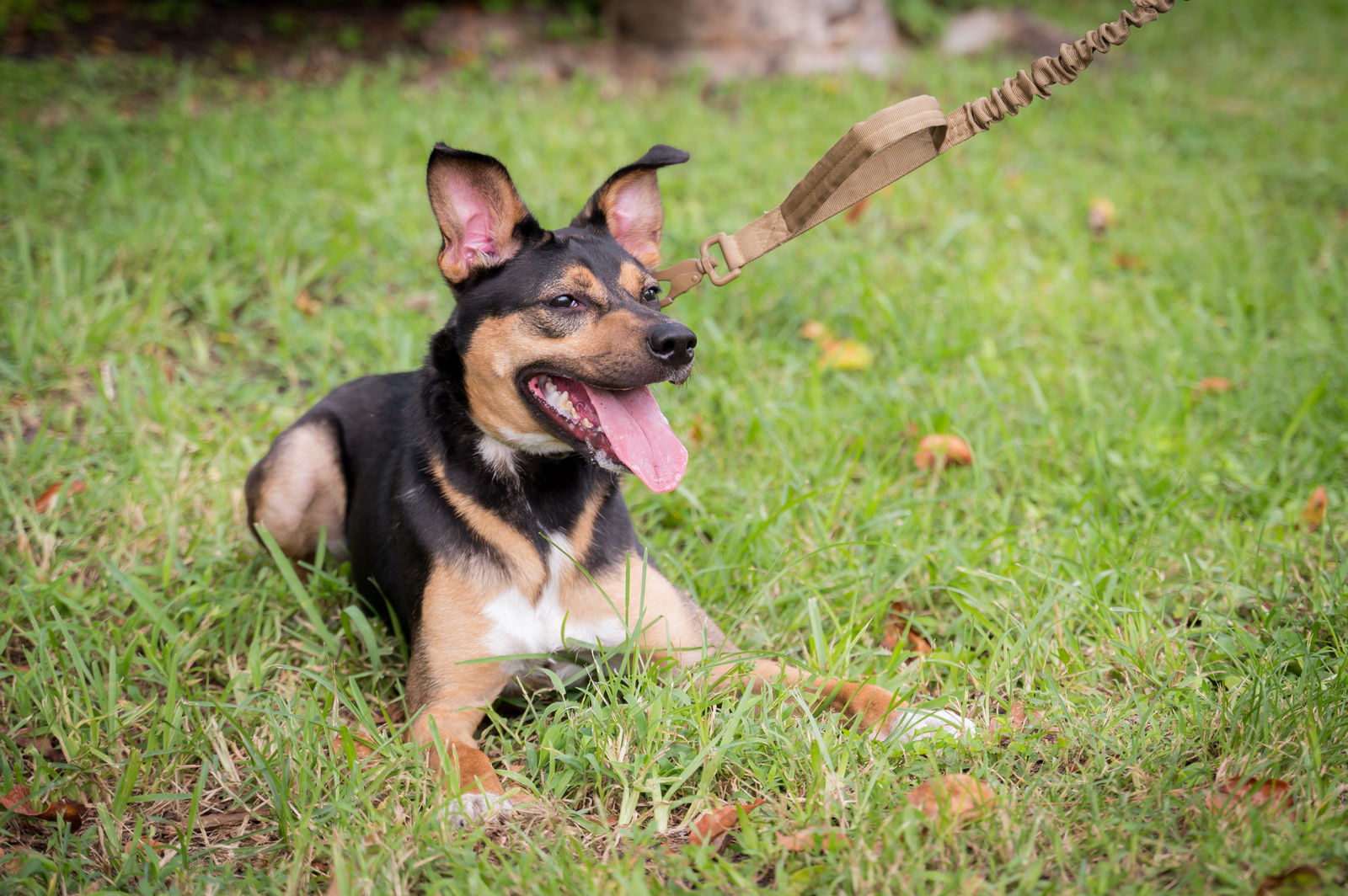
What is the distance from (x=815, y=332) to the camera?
5.48 meters

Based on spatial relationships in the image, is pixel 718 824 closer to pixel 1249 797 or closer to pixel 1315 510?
pixel 1249 797

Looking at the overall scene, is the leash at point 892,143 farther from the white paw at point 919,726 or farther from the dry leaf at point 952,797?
the dry leaf at point 952,797

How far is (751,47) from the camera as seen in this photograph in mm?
9719


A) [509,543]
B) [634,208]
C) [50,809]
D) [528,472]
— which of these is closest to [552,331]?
[528,472]

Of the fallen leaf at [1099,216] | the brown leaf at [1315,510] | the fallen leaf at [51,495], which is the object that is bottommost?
the brown leaf at [1315,510]

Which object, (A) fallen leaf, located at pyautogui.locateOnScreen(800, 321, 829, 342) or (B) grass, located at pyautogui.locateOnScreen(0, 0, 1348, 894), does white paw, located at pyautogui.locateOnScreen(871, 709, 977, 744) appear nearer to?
(B) grass, located at pyautogui.locateOnScreen(0, 0, 1348, 894)

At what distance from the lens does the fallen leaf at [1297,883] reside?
7.46 ft

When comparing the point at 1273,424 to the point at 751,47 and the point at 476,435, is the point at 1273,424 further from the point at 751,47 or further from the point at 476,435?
the point at 751,47

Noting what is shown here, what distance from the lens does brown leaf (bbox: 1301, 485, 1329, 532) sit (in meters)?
4.14

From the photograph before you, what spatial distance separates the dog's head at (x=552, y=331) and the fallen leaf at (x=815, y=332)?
2120mm

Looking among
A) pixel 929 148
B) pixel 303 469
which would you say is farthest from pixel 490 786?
pixel 929 148

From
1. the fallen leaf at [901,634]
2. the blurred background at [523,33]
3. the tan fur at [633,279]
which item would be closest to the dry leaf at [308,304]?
the tan fur at [633,279]

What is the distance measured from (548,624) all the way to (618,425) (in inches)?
26.6

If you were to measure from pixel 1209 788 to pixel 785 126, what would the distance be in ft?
21.1
